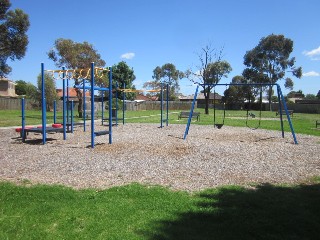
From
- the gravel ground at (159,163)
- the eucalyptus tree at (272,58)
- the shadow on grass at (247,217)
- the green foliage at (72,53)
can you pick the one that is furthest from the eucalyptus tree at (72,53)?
the eucalyptus tree at (272,58)

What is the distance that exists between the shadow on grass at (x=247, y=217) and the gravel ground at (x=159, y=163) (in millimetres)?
837

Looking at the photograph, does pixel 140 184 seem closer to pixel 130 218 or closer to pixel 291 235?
pixel 130 218

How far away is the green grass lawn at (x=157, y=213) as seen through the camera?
407cm

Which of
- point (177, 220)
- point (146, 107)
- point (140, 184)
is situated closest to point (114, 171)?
point (140, 184)

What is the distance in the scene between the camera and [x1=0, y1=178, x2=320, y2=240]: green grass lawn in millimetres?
4066

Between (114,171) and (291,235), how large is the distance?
447cm

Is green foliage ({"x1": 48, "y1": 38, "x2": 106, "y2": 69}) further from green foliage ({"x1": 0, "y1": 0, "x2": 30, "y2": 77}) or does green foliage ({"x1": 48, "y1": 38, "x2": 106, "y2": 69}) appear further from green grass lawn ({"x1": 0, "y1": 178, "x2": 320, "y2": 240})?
green grass lawn ({"x1": 0, "y1": 178, "x2": 320, "y2": 240})

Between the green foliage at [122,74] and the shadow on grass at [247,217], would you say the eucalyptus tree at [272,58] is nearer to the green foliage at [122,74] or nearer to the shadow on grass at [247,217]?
the green foliage at [122,74]

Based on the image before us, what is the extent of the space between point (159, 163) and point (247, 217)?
13.5ft

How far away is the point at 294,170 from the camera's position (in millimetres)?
8039

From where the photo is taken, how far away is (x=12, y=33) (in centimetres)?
2642

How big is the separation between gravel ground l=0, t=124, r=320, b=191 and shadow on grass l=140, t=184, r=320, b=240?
84 centimetres

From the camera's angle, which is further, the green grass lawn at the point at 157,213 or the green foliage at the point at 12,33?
the green foliage at the point at 12,33

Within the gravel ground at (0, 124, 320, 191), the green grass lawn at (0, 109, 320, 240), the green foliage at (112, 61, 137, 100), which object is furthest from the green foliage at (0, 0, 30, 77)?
the green foliage at (112, 61, 137, 100)
